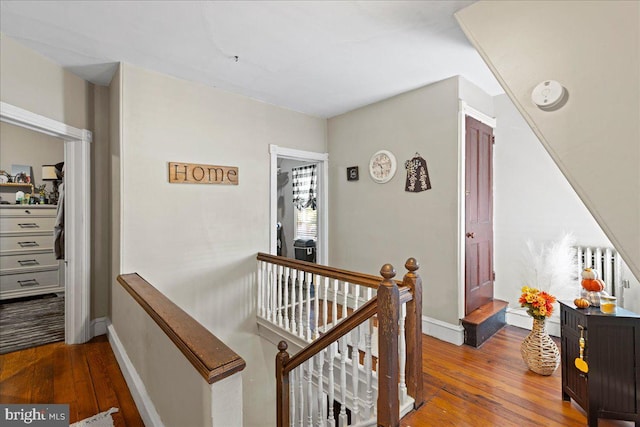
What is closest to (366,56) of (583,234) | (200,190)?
(200,190)

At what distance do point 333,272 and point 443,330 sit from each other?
1.37m

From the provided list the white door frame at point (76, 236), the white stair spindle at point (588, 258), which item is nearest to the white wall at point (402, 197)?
the white stair spindle at point (588, 258)

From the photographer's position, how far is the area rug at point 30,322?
2801 millimetres

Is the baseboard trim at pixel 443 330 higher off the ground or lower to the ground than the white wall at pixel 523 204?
lower

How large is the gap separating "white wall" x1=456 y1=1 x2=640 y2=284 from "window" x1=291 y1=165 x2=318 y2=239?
13.8 feet

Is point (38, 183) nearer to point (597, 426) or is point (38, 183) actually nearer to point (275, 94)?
point (275, 94)

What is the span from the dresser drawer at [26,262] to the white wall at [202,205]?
2.62 meters

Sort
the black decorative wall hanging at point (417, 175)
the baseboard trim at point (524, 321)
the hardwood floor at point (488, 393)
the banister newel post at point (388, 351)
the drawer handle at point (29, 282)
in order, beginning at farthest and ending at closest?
the drawer handle at point (29, 282), the black decorative wall hanging at point (417, 175), the baseboard trim at point (524, 321), the hardwood floor at point (488, 393), the banister newel post at point (388, 351)

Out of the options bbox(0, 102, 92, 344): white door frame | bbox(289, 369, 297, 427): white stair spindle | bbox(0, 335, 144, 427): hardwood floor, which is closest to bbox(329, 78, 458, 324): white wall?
bbox(289, 369, 297, 427): white stair spindle

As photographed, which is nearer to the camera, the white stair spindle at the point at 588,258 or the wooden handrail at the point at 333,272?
the wooden handrail at the point at 333,272

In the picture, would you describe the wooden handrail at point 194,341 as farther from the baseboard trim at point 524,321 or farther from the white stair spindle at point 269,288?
the baseboard trim at point 524,321

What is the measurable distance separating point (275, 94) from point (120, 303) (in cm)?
259

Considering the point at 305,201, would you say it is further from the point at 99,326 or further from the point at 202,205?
the point at 99,326

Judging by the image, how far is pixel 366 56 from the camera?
8.16ft
